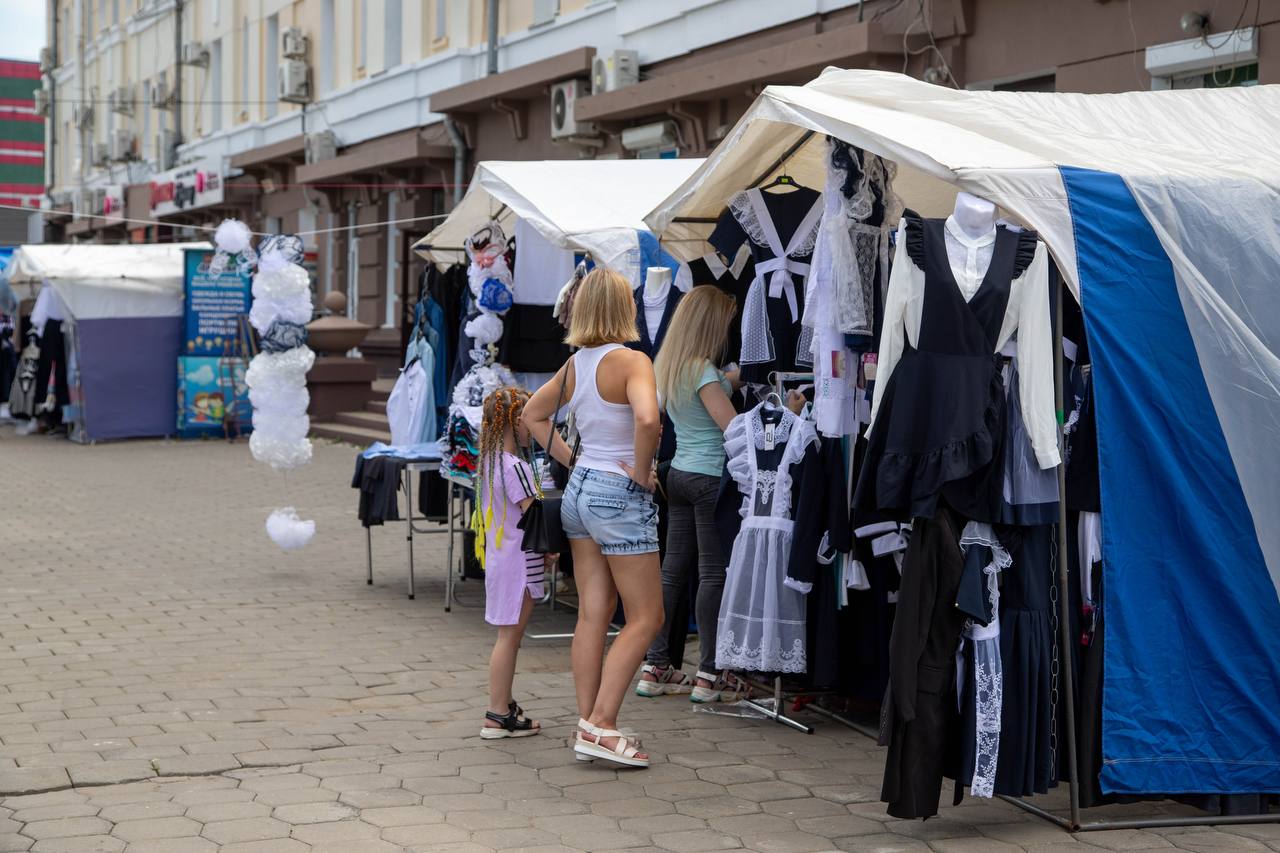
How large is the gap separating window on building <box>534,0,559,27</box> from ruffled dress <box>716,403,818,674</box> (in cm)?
1427

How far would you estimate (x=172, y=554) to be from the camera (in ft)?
34.9

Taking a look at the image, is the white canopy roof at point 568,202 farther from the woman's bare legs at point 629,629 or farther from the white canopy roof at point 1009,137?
the woman's bare legs at point 629,629

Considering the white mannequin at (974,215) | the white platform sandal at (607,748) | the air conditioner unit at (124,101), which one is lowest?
the white platform sandal at (607,748)

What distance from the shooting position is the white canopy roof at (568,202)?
8.13 m

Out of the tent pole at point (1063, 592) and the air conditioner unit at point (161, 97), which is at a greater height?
the air conditioner unit at point (161, 97)

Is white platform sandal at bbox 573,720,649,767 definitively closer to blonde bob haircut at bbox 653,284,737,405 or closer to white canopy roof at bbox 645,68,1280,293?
blonde bob haircut at bbox 653,284,737,405

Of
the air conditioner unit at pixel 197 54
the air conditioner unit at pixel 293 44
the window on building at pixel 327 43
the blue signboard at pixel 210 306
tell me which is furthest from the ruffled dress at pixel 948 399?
the air conditioner unit at pixel 197 54

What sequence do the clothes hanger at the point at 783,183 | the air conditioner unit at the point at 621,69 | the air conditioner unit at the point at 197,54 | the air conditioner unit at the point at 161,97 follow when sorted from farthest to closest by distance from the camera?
the air conditioner unit at the point at 161,97, the air conditioner unit at the point at 197,54, the air conditioner unit at the point at 621,69, the clothes hanger at the point at 783,183

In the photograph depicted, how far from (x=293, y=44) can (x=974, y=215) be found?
23.4m

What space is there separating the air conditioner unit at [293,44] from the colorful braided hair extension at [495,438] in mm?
21990

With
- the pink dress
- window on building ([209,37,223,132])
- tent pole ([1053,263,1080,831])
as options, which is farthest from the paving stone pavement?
window on building ([209,37,223,132])

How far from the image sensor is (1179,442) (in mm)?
4898

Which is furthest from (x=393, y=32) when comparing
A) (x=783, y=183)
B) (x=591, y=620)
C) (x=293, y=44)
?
(x=591, y=620)

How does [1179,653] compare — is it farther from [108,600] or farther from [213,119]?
[213,119]
